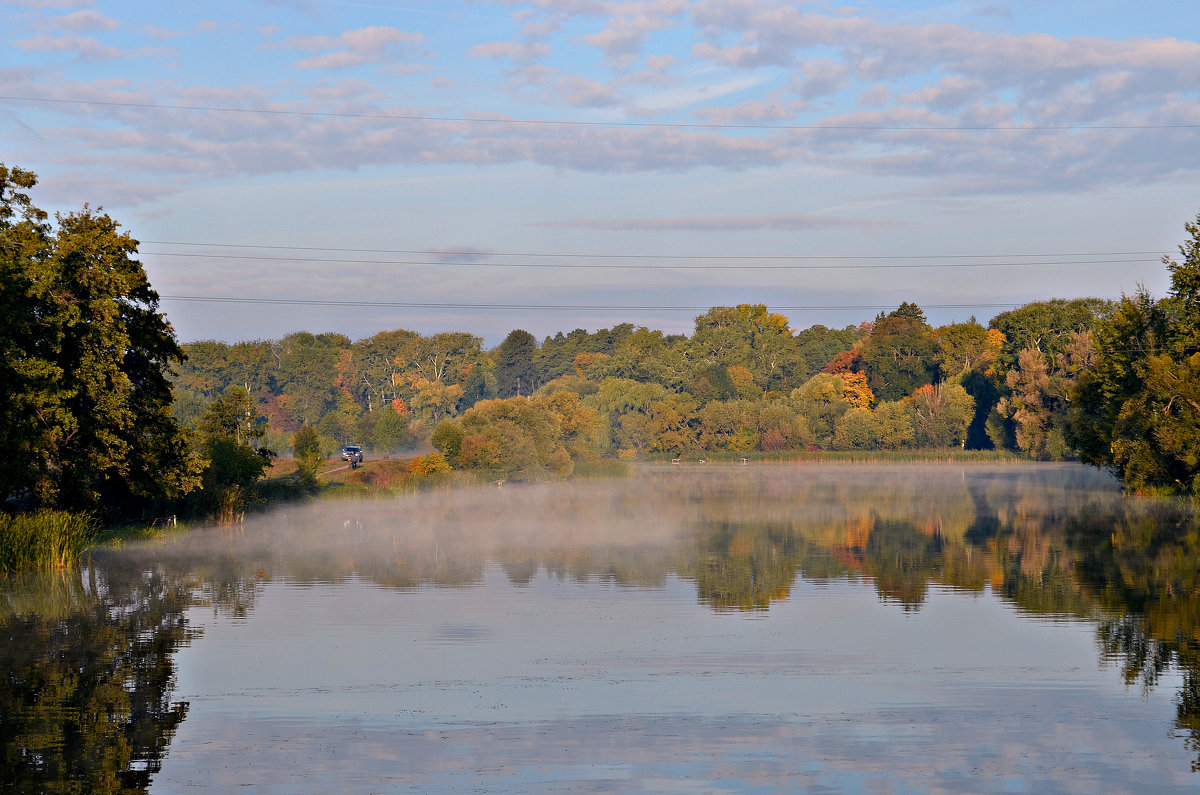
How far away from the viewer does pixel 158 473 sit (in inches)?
1719

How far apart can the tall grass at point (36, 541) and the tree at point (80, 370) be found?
2.91m

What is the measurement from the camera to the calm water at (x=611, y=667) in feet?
44.9

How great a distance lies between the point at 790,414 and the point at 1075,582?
420 ft

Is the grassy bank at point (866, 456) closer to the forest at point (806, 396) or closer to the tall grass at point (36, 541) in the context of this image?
the forest at point (806, 396)

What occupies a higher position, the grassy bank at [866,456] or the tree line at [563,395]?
the tree line at [563,395]

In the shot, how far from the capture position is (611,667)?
19.8m

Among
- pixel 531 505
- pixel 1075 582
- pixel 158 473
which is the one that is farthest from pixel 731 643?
pixel 531 505

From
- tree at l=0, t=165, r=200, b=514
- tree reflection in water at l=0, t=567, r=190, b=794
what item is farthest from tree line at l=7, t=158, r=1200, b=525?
tree reflection in water at l=0, t=567, r=190, b=794

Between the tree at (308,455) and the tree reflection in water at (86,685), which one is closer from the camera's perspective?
the tree reflection in water at (86,685)

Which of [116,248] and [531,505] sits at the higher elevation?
[116,248]

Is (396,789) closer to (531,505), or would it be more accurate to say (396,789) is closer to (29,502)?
(29,502)

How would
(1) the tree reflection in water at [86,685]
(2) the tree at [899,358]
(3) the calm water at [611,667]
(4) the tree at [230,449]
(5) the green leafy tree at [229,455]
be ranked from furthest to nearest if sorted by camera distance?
1. (2) the tree at [899,358]
2. (4) the tree at [230,449]
3. (5) the green leafy tree at [229,455]
4. (3) the calm water at [611,667]
5. (1) the tree reflection in water at [86,685]

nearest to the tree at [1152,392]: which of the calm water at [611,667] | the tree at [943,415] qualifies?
the calm water at [611,667]

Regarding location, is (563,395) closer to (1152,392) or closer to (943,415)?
(943,415)
